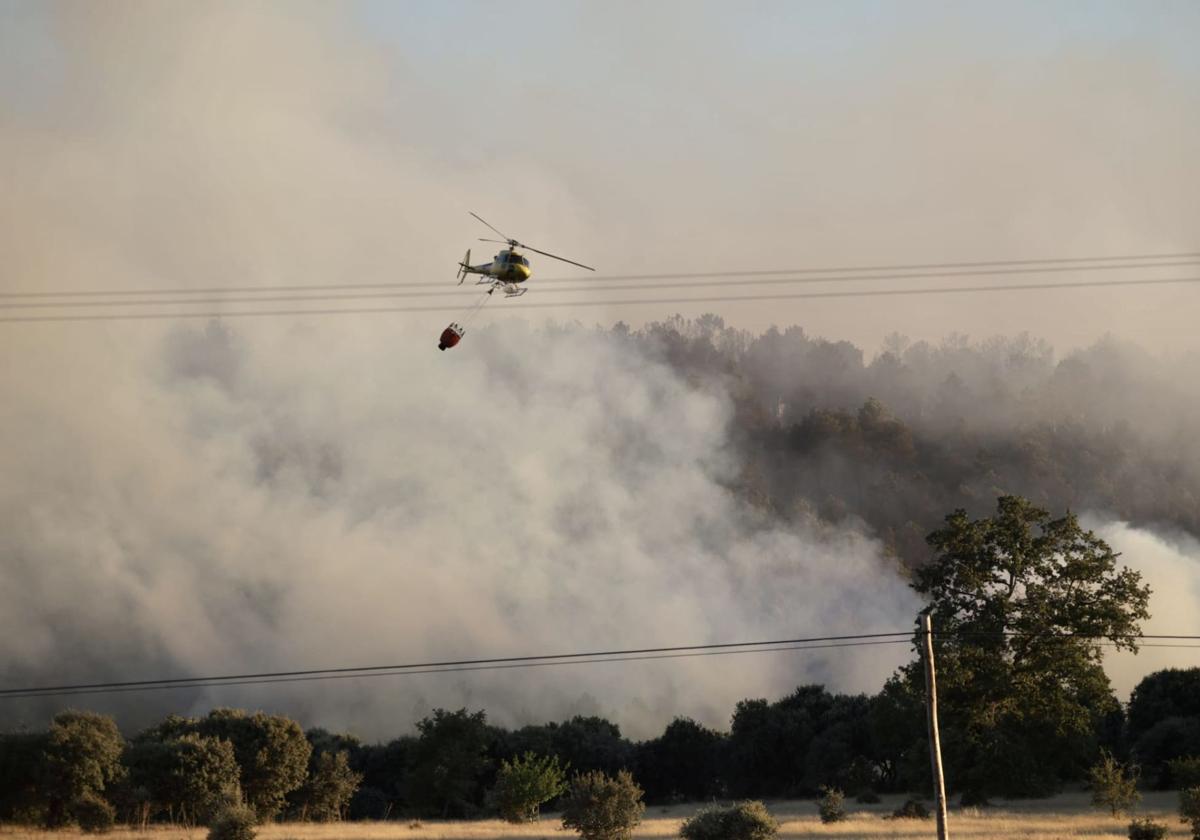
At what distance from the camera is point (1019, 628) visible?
6900 centimetres

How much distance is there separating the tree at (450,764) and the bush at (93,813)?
36264 millimetres

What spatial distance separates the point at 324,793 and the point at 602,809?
46.1 meters

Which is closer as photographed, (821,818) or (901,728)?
(821,818)

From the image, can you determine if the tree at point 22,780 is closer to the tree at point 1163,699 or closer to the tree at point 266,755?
the tree at point 266,755

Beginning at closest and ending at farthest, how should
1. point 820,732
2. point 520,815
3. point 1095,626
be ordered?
point 1095,626, point 520,815, point 820,732

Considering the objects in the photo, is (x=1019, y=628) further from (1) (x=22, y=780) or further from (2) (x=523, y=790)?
(1) (x=22, y=780)

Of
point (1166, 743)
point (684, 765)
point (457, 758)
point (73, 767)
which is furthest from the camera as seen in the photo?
point (684, 765)

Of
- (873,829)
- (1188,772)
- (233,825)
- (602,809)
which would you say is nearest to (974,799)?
(1188,772)

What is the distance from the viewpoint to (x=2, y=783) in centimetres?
8675

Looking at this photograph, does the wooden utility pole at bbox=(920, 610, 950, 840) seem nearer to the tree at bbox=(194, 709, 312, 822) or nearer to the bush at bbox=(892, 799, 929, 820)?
the bush at bbox=(892, 799, 929, 820)

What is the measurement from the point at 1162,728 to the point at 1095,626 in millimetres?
35083

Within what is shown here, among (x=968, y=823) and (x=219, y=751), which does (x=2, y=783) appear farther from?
(x=968, y=823)

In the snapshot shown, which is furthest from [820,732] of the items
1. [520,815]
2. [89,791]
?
[89,791]

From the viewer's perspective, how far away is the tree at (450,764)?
11038 cm
